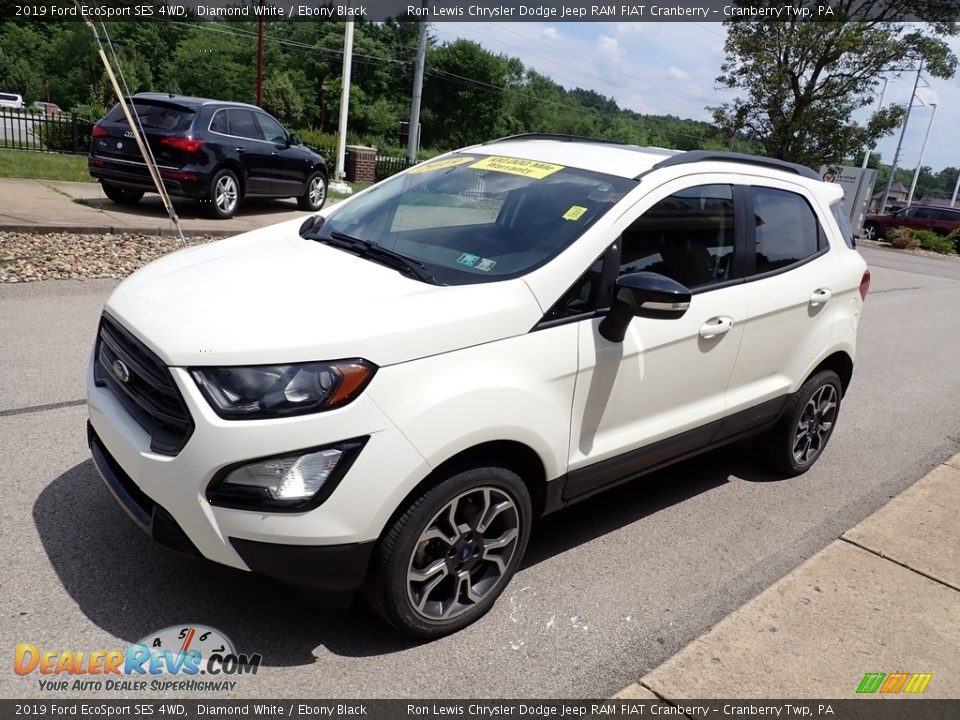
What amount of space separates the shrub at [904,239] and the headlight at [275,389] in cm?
3173

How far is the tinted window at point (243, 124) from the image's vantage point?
40.0 ft

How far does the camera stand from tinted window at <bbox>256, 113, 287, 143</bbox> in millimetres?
12875

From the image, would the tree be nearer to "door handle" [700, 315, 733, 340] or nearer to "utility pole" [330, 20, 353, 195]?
"utility pole" [330, 20, 353, 195]

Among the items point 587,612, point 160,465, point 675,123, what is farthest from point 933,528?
point 675,123

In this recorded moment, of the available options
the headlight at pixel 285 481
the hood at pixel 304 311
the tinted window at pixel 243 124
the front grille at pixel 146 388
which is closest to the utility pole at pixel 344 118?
the tinted window at pixel 243 124

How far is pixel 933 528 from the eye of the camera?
14.3ft

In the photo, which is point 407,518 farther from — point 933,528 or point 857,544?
point 933,528

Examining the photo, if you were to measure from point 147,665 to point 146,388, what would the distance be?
0.94 metres

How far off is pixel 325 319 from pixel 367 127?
250 feet

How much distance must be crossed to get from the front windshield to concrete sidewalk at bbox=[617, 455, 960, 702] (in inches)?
66.0

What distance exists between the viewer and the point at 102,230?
32.1 ft

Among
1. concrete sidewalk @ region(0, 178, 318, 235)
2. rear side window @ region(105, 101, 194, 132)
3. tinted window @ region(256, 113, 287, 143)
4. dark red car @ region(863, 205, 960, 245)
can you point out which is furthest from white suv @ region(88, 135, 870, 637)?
dark red car @ region(863, 205, 960, 245)

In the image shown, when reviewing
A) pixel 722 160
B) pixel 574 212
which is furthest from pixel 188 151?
pixel 574 212

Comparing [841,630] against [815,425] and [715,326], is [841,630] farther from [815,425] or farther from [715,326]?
[815,425]
